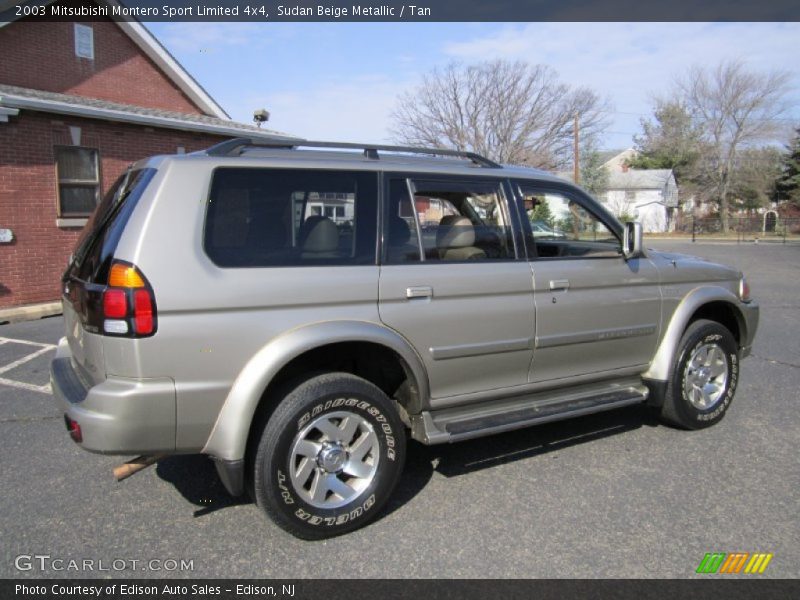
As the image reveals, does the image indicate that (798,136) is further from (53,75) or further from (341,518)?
(341,518)

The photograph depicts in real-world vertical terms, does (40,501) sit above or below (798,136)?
below

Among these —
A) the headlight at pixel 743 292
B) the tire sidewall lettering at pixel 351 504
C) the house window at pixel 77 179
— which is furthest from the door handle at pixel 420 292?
the house window at pixel 77 179

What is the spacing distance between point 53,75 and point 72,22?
4.51 feet

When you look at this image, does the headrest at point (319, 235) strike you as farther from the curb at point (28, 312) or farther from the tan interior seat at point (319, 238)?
the curb at point (28, 312)

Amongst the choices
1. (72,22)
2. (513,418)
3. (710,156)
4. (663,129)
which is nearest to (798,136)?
(710,156)

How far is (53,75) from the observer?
12875mm

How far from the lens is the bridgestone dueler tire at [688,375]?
4.45m

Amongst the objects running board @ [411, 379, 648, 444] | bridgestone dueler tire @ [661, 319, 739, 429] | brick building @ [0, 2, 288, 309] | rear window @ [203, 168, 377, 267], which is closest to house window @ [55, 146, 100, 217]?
brick building @ [0, 2, 288, 309]

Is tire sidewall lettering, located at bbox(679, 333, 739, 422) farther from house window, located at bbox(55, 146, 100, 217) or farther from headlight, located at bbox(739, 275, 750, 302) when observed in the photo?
house window, located at bbox(55, 146, 100, 217)

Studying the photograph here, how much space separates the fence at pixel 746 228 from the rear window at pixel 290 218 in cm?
4395

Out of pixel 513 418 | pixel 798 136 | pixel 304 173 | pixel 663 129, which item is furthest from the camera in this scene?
pixel 663 129

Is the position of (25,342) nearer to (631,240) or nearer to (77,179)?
(77,179)

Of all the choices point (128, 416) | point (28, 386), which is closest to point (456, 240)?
point (128, 416)

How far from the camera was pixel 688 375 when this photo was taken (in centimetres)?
453
